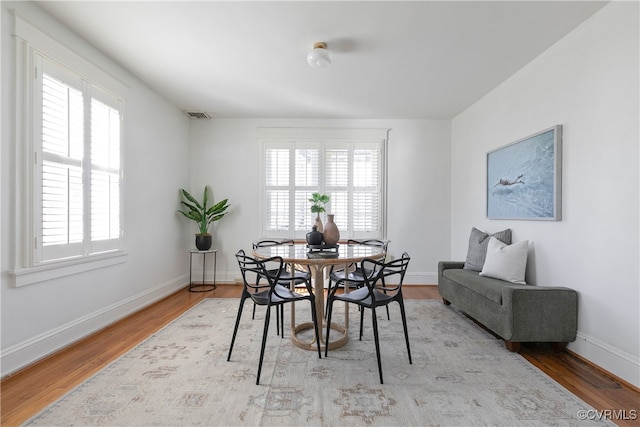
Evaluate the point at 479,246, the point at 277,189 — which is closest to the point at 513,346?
the point at 479,246

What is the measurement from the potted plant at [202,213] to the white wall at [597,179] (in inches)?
158

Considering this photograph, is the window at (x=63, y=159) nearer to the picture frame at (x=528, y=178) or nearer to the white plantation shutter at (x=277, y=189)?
the white plantation shutter at (x=277, y=189)

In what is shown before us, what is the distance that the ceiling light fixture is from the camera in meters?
2.56

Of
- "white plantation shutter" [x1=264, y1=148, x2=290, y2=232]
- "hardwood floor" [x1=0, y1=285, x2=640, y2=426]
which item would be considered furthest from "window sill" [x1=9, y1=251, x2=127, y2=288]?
"white plantation shutter" [x1=264, y1=148, x2=290, y2=232]

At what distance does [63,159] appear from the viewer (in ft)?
7.72

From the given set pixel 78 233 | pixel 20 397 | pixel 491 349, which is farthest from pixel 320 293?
pixel 78 233

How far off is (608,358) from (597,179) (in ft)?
4.30

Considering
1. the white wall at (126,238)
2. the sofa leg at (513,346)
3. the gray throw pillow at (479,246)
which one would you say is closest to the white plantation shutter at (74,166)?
the white wall at (126,238)

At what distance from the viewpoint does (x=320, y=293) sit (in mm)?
2504

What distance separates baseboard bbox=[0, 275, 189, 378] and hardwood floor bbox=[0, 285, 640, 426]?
5cm

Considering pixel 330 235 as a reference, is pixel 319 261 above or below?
below

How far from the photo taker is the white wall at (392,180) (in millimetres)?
4668

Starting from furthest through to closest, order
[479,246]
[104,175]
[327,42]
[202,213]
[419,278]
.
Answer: [419,278] < [202,213] < [479,246] < [104,175] < [327,42]

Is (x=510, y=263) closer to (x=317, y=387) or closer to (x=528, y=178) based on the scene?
(x=528, y=178)
